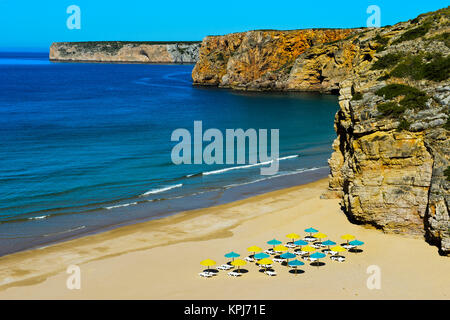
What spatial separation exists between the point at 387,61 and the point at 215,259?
665 inches

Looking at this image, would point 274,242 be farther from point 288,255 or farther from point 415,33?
point 415,33

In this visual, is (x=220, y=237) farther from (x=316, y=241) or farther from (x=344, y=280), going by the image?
(x=344, y=280)

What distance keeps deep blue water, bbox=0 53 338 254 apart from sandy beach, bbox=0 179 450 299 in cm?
362

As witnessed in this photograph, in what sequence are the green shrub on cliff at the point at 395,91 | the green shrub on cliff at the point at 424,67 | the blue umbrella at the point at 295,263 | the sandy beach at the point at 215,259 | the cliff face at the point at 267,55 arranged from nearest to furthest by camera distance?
the sandy beach at the point at 215,259 → the blue umbrella at the point at 295,263 → the green shrub on cliff at the point at 395,91 → the green shrub on cliff at the point at 424,67 → the cliff face at the point at 267,55

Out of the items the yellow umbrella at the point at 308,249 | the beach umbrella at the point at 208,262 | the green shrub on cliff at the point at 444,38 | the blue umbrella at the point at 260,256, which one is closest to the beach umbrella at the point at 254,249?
the blue umbrella at the point at 260,256

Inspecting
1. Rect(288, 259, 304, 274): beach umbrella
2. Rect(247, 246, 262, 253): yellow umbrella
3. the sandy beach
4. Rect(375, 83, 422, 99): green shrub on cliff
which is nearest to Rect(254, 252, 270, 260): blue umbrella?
Rect(247, 246, 262, 253): yellow umbrella

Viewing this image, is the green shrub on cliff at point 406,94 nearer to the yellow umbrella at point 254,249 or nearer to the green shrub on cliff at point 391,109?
the green shrub on cliff at point 391,109

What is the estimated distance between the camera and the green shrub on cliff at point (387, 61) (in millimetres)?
30741

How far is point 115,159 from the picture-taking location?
48.7 m

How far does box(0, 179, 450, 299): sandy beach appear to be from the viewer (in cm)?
2109

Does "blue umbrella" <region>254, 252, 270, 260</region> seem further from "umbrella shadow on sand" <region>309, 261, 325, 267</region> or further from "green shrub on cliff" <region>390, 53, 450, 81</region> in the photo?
"green shrub on cliff" <region>390, 53, 450, 81</region>

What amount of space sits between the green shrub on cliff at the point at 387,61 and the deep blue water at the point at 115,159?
13.9 m

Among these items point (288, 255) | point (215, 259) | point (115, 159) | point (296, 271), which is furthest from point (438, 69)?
point (115, 159)
